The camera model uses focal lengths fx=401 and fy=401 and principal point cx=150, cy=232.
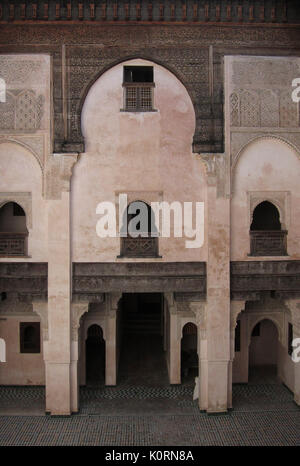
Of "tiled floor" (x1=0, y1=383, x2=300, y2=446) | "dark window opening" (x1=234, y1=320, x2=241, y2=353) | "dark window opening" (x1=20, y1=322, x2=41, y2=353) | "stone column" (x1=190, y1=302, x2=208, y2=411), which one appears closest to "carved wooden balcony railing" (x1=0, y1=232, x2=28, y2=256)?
"dark window opening" (x1=20, y1=322, x2=41, y2=353)

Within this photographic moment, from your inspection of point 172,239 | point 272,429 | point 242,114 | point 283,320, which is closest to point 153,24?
point 242,114

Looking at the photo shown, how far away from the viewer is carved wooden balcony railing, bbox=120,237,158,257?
850 centimetres

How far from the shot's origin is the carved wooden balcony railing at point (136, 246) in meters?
8.50

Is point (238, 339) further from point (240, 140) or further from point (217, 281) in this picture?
point (240, 140)

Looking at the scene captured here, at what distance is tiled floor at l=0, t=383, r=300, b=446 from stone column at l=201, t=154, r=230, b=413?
2.13ft

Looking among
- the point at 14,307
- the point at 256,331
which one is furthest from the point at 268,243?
the point at 14,307

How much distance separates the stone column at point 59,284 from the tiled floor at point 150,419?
63cm

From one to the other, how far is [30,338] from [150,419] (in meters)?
3.59

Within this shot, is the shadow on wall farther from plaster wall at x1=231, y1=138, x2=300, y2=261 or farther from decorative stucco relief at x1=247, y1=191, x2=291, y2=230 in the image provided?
decorative stucco relief at x1=247, y1=191, x2=291, y2=230

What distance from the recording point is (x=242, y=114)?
847 centimetres

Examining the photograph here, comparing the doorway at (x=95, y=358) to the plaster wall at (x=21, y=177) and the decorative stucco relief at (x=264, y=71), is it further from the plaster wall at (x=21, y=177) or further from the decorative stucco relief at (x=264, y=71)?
the decorative stucco relief at (x=264, y=71)

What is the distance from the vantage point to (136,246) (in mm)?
8508

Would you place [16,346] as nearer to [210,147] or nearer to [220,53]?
[210,147]

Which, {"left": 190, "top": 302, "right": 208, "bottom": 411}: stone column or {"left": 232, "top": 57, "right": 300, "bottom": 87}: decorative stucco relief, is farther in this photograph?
{"left": 190, "top": 302, "right": 208, "bottom": 411}: stone column
